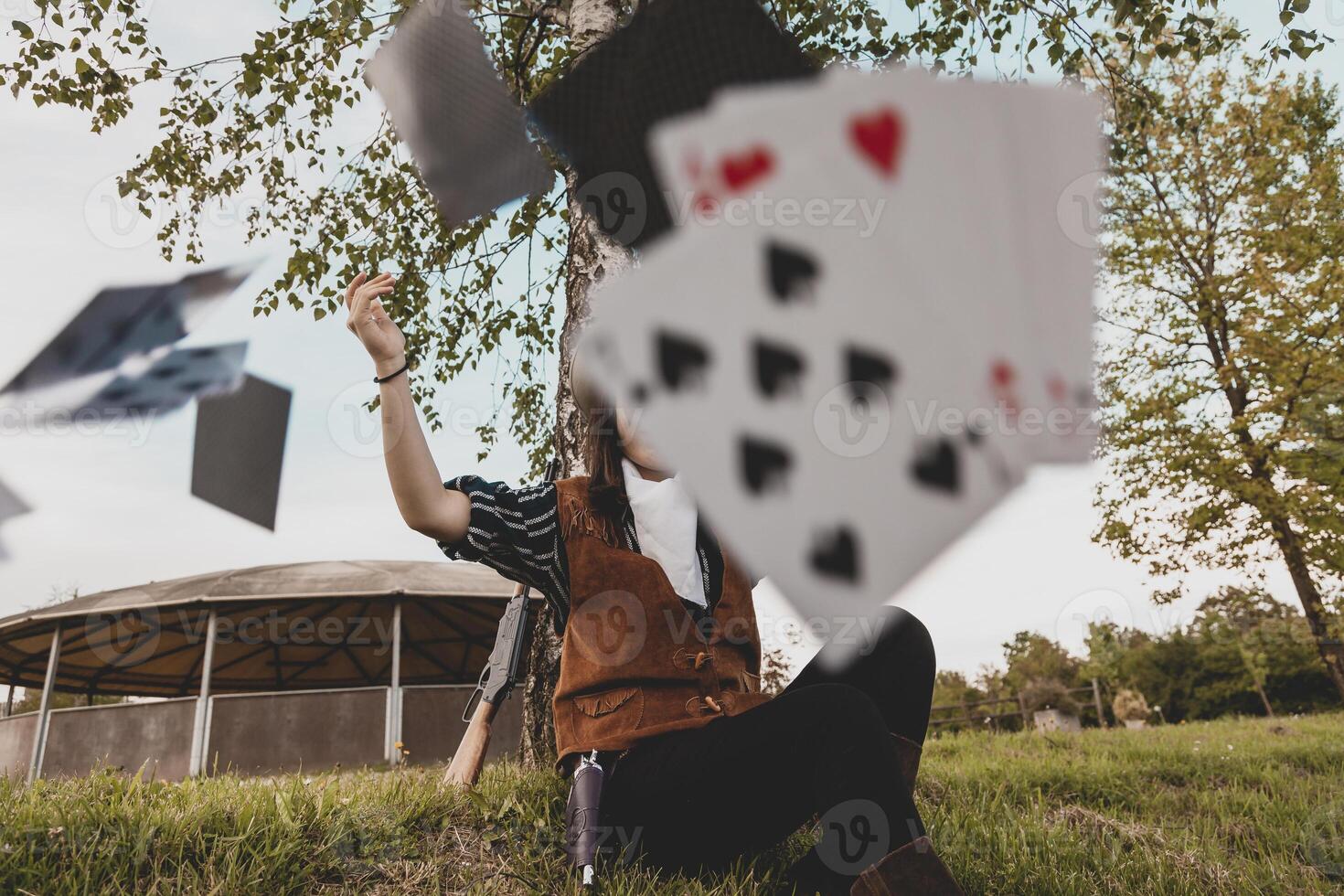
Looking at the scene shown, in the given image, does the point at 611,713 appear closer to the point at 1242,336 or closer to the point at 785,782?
the point at 785,782

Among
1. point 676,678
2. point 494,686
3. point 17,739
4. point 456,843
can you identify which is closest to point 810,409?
point 676,678

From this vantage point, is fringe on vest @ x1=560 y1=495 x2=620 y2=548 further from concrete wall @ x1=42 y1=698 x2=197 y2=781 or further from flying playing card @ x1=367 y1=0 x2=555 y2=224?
concrete wall @ x1=42 y1=698 x2=197 y2=781

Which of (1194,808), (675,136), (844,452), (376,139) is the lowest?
(1194,808)

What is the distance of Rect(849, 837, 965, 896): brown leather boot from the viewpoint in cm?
118

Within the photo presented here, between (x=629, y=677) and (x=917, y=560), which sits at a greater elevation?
(x=917, y=560)

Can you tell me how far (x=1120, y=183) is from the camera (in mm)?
9961

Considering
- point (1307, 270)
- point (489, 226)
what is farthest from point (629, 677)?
point (1307, 270)

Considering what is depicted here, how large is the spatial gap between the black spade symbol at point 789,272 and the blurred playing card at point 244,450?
1075 millimetres

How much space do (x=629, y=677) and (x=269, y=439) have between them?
767mm

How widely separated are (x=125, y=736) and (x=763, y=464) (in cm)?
930

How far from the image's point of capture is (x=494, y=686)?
207cm

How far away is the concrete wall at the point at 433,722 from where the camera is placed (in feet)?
26.8

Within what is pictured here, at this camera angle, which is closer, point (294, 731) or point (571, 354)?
point (571, 354)

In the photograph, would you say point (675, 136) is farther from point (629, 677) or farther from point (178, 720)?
point (178, 720)
